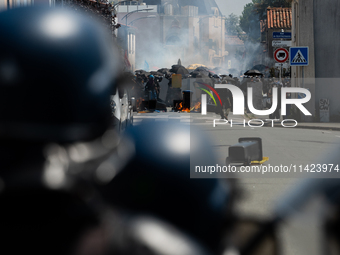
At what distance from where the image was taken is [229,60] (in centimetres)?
14588

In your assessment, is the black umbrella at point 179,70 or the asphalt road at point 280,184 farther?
the black umbrella at point 179,70

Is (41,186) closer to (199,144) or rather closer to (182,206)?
(182,206)

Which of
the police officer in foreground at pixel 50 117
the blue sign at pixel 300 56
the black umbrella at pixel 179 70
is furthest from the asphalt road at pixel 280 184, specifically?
the black umbrella at pixel 179 70

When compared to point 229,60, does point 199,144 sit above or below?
below

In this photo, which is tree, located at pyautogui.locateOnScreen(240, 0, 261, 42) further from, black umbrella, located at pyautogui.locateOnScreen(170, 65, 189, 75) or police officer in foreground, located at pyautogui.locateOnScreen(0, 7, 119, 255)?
police officer in foreground, located at pyautogui.locateOnScreen(0, 7, 119, 255)

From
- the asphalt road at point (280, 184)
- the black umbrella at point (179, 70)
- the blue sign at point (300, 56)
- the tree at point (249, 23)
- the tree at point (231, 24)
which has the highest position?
the tree at point (231, 24)

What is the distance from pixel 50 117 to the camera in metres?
2.48

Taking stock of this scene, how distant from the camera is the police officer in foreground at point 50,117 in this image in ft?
8.04

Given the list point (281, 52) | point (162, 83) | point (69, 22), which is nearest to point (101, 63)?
point (69, 22)

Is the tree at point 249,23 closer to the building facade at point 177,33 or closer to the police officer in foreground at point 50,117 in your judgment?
the building facade at point 177,33

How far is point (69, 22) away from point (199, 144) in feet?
3.03

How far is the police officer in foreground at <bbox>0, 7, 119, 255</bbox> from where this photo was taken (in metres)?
2.45

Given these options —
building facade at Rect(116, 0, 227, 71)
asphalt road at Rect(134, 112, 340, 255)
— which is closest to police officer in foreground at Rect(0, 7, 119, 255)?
asphalt road at Rect(134, 112, 340, 255)

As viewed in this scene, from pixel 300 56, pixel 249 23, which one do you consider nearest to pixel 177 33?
pixel 249 23
